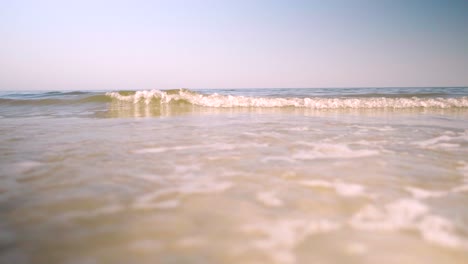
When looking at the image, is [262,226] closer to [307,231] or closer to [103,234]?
[307,231]

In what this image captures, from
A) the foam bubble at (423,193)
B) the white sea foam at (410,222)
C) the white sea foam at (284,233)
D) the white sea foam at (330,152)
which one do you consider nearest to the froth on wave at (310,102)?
the white sea foam at (330,152)

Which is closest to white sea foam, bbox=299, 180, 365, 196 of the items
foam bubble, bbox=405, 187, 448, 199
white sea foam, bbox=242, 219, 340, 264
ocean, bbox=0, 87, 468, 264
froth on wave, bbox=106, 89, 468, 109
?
ocean, bbox=0, 87, 468, 264

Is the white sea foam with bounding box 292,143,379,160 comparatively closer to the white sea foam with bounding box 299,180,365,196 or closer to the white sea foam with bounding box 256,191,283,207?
the white sea foam with bounding box 299,180,365,196

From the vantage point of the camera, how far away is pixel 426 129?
4340 millimetres

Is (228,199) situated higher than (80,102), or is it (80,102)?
(80,102)

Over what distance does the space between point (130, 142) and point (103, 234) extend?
212 centimetres

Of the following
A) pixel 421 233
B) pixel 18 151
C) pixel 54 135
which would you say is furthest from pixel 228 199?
pixel 54 135

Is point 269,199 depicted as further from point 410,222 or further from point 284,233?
point 410,222

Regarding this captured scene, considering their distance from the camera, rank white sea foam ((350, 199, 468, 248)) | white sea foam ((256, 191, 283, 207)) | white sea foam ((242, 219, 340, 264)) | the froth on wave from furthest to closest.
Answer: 1. the froth on wave
2. white sea foam ((256, 191, 283, 207))
3. white sea foam ((350, 199, 468, 248))
4. white sea foam ((242, 219, 340, 264))

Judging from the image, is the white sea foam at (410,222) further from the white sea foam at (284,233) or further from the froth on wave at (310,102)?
the froth on wave at (310,102)

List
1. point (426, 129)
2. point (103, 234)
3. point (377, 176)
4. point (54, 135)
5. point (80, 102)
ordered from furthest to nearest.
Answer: point (80, 102)
point (426, 129)
point (54, 135)
point (377, 176)
point (103, 234)

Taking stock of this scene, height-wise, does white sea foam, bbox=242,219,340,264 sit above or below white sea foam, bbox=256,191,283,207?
below

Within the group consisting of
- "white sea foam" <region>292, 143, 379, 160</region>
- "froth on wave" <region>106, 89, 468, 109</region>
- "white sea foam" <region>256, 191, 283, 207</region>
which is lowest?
"white sea foam" <region>256, 191, 283, 207</region>

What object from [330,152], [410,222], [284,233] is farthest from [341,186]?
[330,152]
